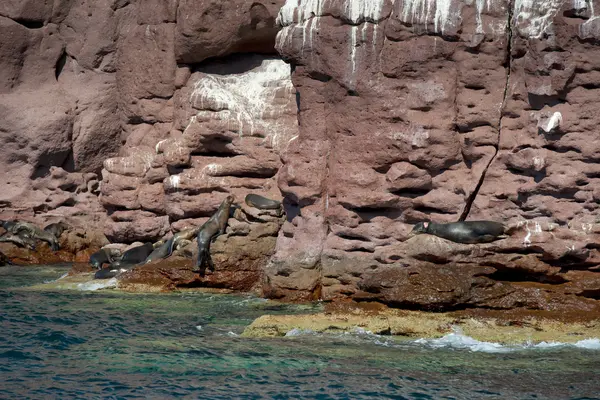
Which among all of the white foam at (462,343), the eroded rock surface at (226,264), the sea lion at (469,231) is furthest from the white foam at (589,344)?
the eroded rock surface at (226,264)

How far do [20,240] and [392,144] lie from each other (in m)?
8.36

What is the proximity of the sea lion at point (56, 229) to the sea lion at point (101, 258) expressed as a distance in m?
1.97

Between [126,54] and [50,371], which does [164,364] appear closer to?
[50,371]

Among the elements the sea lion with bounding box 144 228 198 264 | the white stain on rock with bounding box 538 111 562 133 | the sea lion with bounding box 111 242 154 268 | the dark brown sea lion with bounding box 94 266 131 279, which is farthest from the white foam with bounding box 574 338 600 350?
the sea lion with bounding box 111 242 154 268

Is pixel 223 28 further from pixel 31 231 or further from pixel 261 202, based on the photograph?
pixel 31 231

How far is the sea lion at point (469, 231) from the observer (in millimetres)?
12703

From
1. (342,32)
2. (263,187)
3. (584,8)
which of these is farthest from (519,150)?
(263,187)

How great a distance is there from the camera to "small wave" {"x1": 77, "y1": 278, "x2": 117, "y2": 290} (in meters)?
15.1

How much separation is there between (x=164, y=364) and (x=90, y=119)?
409 inches

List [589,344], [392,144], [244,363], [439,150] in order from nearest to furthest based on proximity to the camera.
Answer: [244,363]
[589,344]
[439,150]
[392,144]

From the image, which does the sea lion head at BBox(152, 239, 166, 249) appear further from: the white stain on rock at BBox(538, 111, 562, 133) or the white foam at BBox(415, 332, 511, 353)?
the white stain on rock at BBox(538, 111, 562, 133)

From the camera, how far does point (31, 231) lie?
1888 centimetres

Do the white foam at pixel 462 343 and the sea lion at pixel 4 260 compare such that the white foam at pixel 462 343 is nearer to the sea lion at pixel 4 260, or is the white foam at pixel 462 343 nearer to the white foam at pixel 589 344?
the white foam at pixel 589 344

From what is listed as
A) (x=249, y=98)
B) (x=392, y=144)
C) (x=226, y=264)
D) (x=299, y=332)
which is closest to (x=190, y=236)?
(x=226, y=264)
